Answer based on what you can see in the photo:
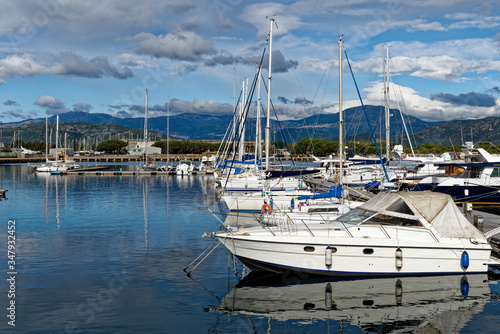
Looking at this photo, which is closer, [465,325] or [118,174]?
[465,325]

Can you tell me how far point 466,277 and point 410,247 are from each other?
117 inches

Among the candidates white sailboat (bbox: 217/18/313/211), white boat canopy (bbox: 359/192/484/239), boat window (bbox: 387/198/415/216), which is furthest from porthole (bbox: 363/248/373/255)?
white sailboat (bbox: 217/18/313/211)

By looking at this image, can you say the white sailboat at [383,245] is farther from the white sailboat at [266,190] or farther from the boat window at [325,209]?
the white sailboat at [266,190]

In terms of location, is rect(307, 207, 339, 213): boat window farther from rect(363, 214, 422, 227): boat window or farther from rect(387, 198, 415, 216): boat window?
rect(363, 214, 422, 227): boat window

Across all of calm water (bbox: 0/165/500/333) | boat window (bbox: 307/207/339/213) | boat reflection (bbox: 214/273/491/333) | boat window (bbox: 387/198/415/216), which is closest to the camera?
calm water (bbox: 0/165/500/333)

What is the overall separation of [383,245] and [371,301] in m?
2.27

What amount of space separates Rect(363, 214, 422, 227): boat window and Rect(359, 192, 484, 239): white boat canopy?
0.61 ft

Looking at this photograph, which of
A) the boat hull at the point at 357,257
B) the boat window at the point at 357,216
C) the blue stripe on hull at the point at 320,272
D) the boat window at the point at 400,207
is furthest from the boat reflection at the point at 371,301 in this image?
the boat window at the point at 400,207

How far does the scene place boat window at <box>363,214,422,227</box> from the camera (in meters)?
18.9

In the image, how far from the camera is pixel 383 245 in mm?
18234

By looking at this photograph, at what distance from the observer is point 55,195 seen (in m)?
54.4

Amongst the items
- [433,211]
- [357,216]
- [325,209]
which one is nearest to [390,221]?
[357,216]

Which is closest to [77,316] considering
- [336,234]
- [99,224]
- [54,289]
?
[54,289]

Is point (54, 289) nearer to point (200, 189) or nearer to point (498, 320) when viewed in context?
point (498, 320)
